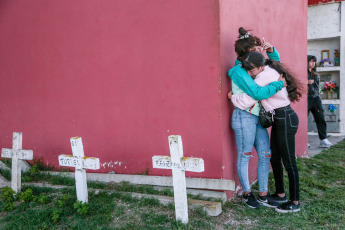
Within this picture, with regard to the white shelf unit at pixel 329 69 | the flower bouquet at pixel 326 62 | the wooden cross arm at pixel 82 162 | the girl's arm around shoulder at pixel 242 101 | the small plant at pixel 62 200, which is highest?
the flower bouquet at pixel 326 62

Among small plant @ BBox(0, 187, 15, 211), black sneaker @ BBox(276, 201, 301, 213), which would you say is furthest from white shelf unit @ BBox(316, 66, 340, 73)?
small plant @ BBox(0, 187, 15, 211)

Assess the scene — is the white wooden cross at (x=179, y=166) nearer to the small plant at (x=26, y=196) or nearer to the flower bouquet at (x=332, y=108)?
the small plant at (x=26, y=196)

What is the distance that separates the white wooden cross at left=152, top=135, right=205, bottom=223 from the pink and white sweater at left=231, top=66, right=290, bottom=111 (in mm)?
882

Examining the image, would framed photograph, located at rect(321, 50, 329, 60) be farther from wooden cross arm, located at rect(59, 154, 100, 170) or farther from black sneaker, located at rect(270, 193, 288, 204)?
wooden cross arm, located at rect(59, 154, 100, 170)

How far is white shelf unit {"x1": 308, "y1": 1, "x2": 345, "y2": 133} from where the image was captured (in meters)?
8.15

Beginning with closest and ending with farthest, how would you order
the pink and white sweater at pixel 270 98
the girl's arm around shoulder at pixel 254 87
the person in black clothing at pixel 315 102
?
the girl's arm around shoulder at pixel 254 87
the pink and white sweater at pixel 270 98
the person in black clothing at pixel 315 102

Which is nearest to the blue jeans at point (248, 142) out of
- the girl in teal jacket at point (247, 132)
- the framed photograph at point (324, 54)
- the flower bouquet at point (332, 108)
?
the girl in teal jacket at point (247, 132)

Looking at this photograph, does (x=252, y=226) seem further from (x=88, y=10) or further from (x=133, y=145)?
(x=88, y=10)

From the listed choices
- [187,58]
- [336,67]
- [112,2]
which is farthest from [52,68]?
[336,67]

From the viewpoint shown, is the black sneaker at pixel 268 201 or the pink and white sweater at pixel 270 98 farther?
the black sneaker at pixel 268 201

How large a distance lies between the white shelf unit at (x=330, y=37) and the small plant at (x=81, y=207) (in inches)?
271

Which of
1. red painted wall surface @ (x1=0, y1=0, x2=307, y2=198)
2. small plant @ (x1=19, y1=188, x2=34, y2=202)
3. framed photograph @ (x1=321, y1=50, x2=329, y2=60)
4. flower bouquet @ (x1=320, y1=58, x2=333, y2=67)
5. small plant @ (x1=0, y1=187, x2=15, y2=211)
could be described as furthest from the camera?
framed photograph @ (x1=321, y1=50, x2=329, y2=60)

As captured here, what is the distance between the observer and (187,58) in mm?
3736

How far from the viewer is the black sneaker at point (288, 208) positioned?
3.42 meters
